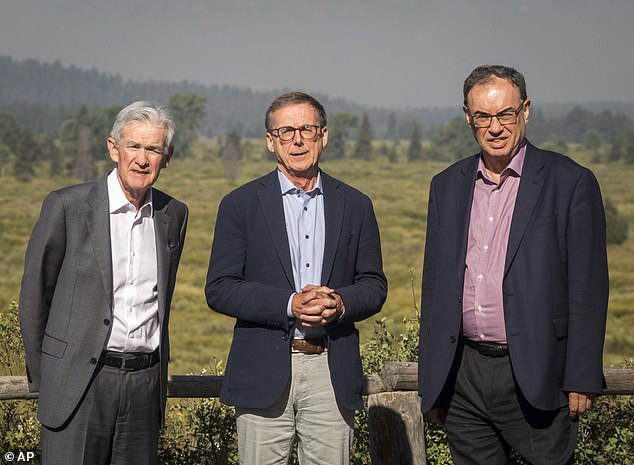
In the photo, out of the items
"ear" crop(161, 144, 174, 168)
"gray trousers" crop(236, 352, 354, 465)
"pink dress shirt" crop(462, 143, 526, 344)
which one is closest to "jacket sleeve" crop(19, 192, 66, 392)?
"ear" crop(161, 144, 174, 168)

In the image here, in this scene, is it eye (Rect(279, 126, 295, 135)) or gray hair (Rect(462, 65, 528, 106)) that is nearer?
gray hair (Rect(462, 65, 528, 106))

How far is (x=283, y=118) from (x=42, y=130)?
19277 centimetres

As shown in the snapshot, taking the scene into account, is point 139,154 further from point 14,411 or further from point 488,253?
point 14,411

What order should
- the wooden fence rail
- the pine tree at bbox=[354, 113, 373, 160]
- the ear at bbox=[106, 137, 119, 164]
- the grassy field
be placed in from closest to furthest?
the ear at bbox=[106, 137, 119, 164]
the wooden fence rail
the grassy field
the pine tree at bbox=[354, 113, 373, 160]

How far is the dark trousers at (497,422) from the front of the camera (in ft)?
10.9

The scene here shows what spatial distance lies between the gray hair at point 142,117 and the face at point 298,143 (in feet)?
1.44

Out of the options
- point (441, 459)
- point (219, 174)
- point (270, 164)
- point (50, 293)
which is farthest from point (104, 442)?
point (270, 164)

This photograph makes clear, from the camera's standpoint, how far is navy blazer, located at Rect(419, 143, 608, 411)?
10.6ft

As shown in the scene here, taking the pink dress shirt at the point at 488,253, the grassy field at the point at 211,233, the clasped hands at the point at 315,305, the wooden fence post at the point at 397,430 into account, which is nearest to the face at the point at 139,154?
the clasped hands at the point at 315,305

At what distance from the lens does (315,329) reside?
3424 millimetres

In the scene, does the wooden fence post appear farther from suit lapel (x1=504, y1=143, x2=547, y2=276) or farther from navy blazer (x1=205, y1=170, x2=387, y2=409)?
suit lapel (x1=504, y1=143, x2=547, y2=276)

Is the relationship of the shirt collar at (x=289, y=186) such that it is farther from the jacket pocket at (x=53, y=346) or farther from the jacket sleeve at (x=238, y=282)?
the jacket pocket at (x=53, y=346)

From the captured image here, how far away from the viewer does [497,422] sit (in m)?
3.39

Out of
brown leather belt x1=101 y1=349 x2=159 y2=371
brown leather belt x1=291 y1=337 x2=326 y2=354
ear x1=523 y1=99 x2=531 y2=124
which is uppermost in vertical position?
ear x1=523 y1=99 x2=531 y2=124
